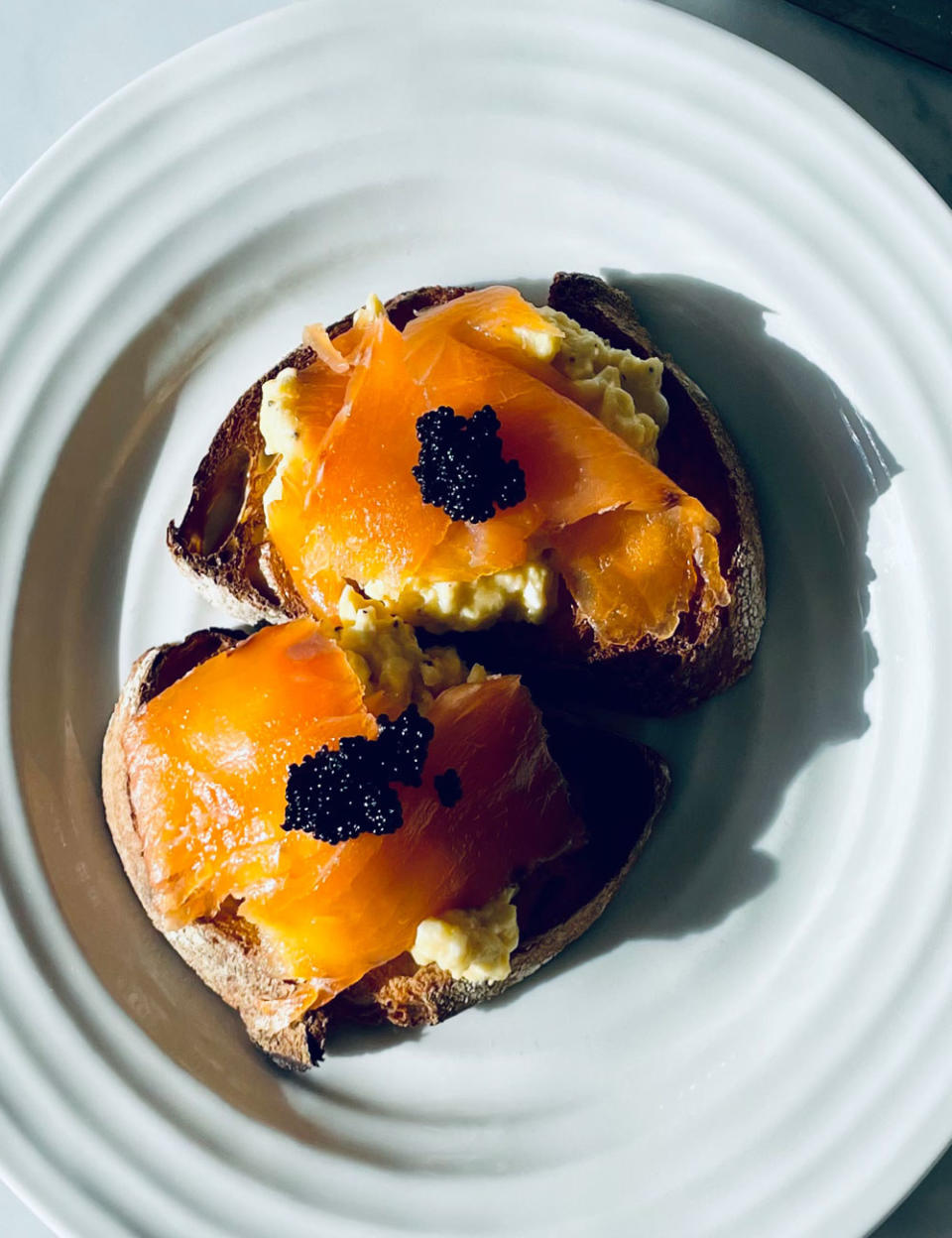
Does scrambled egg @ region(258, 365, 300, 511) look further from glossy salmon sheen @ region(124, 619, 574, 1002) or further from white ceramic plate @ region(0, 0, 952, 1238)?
white ceramic plate @ region(0, 0, 952, 1238)

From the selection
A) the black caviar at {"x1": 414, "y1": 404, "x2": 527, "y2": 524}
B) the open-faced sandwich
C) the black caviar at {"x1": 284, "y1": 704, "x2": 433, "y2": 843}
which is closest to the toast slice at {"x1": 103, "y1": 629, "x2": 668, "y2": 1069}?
the open-faced sandwich

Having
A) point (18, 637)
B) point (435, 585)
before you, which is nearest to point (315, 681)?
point (435, 585)

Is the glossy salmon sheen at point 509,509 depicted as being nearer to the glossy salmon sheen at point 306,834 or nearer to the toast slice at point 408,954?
the glossy salmon sheen at point 306,834

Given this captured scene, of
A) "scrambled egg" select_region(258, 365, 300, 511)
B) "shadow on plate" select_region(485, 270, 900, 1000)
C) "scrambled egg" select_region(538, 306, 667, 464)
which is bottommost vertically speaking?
"shadow on plate" select_region(485, 270, 900, 1000)

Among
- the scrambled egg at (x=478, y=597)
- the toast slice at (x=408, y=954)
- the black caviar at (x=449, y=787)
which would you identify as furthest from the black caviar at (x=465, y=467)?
the toast slice at (x=408, y=954)

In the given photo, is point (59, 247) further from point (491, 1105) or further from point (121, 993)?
point (491, 1105)

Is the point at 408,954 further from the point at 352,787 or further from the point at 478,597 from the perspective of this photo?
the point at 478,597

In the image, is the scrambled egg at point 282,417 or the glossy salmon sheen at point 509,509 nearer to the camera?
the glossy salmon sheen at point 509,509
